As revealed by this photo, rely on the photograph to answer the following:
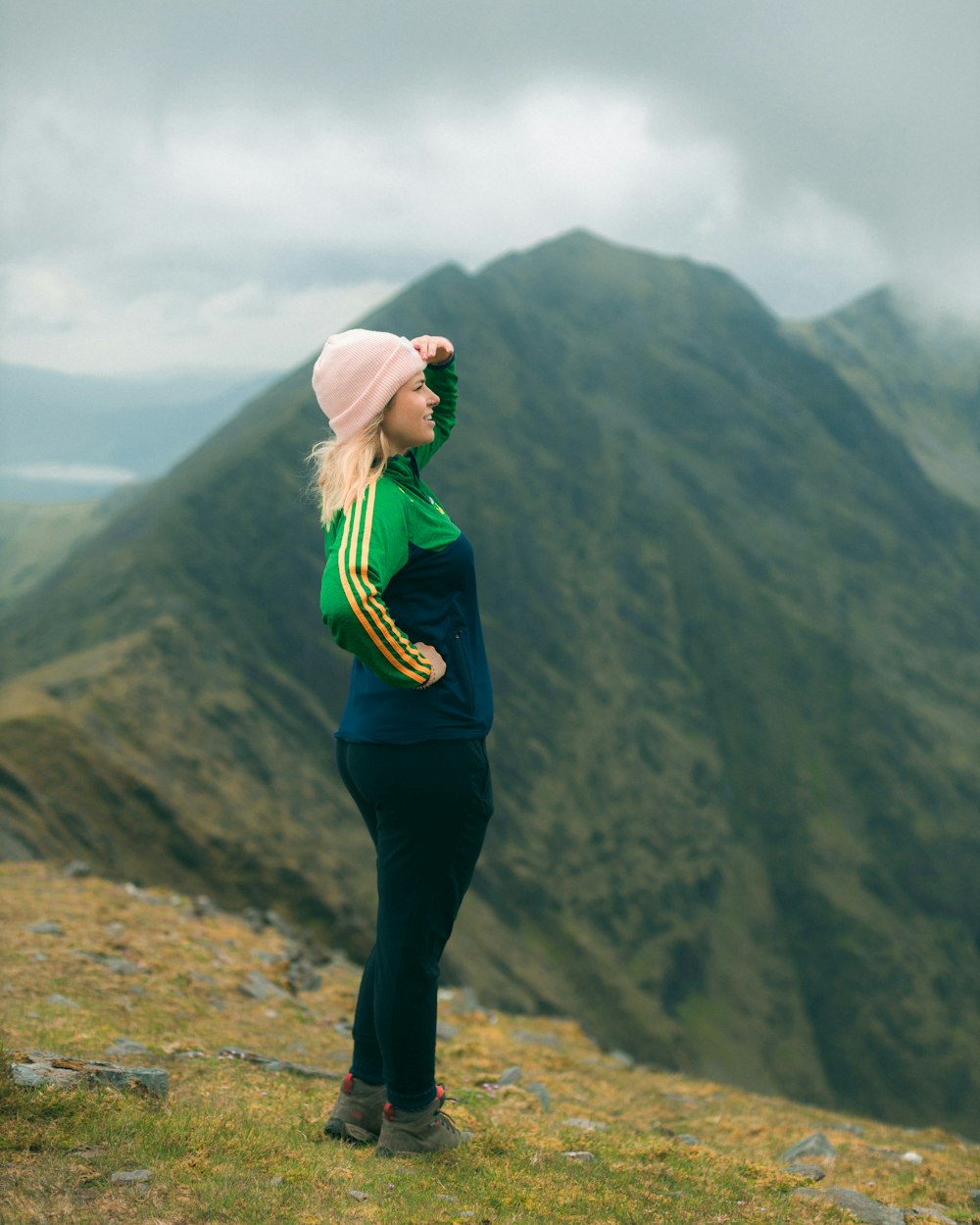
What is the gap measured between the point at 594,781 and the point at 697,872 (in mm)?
17708

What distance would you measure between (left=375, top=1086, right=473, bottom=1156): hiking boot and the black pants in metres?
0.07

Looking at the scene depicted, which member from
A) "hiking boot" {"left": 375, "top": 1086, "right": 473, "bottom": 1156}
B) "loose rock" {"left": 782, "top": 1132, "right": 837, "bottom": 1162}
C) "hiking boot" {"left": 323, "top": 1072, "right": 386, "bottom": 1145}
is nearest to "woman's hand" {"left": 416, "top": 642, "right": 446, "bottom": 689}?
"hiking boot" {"left": 375, "top": 1086, "right": 473, "bottom": 1156}

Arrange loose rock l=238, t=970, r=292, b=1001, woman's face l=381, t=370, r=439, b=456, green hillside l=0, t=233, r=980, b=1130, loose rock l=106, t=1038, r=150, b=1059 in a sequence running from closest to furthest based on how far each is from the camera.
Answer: woman's face l=381, t=370, r=439, b=456 < loose rock l=106, t=1038, r=150, b=1059 < loose rock l=238, t=970, r=292, b=1001 < green hillside l=0, t=233, r=980, b=1130

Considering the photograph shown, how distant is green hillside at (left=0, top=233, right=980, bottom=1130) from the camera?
2596 inches

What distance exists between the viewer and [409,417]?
6320 mm

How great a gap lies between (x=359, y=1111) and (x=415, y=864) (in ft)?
6.05

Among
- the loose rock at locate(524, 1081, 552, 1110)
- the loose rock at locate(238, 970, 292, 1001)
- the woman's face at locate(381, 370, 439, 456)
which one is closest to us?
the woman's face at locate(381, 370, 439, 456)

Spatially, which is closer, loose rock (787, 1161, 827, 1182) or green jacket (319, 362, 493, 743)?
green jacket (319, 362, 493, 743)

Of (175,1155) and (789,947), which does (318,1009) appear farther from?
(789,947)

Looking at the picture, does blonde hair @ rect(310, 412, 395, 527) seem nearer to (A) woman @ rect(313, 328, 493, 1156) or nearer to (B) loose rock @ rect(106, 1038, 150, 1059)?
(A) woman @ rect(313, 328, 493, 1156)

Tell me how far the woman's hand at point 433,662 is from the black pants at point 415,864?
385 mm

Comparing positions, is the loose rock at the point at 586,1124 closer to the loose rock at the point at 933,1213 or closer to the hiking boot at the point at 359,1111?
the hiking boot at the point at 359,1111

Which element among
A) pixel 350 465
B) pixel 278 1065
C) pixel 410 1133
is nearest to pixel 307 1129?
pixel 410 1133

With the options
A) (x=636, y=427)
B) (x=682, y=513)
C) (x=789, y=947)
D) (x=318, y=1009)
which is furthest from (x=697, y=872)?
(x=318, y=1009)
